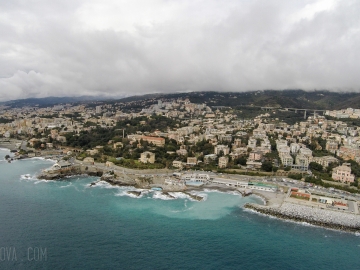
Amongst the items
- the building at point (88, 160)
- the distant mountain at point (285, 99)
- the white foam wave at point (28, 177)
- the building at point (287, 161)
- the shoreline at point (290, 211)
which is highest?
the distant mountain at point (285, 99)

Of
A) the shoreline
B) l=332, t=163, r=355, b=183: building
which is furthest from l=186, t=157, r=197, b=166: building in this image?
l=332, t=163, r=355, b=183: building

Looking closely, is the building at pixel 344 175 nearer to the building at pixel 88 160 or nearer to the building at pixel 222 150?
the building at pixel 222 150

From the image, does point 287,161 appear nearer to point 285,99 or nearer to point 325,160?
point 325,160

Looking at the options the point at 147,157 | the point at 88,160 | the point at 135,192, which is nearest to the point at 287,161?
→ the point at 147,157

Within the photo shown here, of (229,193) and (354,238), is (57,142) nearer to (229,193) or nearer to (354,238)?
(229,193)

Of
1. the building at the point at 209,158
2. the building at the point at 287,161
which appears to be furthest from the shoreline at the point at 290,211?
the building at the point at 287,161

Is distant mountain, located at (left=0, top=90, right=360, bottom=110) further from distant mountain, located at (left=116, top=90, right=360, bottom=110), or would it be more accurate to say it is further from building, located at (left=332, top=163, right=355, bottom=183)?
building, located at (left=332, top=163, right=355, bottom=183)

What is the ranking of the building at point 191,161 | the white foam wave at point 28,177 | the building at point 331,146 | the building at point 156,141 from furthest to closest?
the building at point 156,141, the building at point 331,146, the building at point 191,161, the white foam wave at point 28,177
